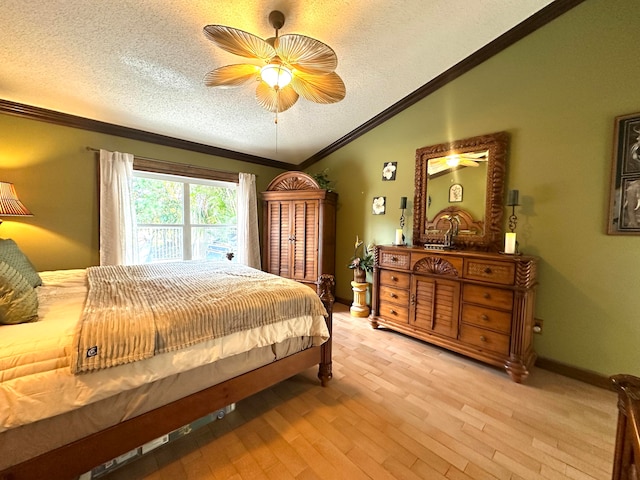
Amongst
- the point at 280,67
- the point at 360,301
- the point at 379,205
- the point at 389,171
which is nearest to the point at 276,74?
the point at 280,67

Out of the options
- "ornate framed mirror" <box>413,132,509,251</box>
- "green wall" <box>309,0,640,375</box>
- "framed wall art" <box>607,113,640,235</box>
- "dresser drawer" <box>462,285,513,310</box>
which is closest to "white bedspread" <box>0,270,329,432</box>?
"dresser drawer" <box>462,285,513,310</box>

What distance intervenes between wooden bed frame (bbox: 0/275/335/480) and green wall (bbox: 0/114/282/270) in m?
2.47

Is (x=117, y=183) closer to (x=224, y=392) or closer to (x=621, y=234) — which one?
(x=224, y=392)

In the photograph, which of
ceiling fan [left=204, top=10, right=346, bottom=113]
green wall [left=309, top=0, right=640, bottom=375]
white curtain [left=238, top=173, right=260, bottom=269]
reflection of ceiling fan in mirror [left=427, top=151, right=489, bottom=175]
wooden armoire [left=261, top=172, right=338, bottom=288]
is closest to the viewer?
ceiling fan [left=204, top=10, right=346, bottom=113]

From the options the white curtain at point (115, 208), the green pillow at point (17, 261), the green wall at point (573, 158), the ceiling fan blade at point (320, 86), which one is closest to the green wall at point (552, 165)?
the green wall at point (573, 158)

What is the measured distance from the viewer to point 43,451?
3.38 feet

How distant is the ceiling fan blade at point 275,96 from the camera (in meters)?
1.99

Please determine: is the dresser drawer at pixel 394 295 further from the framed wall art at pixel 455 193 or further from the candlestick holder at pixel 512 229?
the framed wall art at pixel 455 193

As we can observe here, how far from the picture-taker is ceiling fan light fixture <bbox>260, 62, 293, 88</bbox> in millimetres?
1669

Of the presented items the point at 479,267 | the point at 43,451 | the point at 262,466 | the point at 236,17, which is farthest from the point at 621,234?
the point at 43,451

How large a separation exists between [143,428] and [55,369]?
19.4 inches

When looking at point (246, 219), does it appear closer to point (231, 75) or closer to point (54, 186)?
point (54, 186)

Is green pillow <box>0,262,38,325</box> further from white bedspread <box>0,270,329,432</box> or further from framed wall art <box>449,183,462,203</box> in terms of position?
framed wall art <box>449,183,462,203</box>

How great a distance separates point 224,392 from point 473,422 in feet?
5.18
